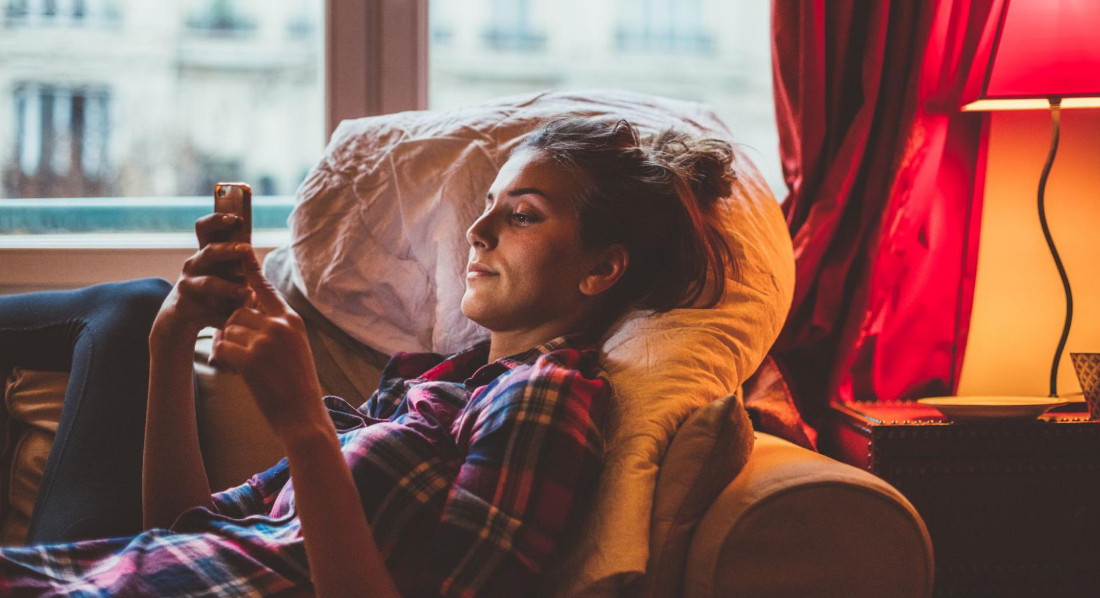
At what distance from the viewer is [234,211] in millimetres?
922

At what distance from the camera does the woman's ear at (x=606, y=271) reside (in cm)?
128

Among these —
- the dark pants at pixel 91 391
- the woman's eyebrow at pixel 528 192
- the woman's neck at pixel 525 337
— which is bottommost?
the dark pants at pixel 91 391

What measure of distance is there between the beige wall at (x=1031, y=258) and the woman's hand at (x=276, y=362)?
1673 millimetres

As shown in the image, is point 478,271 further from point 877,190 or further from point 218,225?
point 877,190

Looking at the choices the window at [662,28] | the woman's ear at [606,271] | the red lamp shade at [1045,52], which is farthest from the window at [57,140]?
the red lamp shade at [1045,52]

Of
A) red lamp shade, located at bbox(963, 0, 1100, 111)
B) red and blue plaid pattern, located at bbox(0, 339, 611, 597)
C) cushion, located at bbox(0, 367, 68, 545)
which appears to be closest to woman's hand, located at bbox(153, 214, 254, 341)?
red and blue plaid pattern, located at bbox(0, 339, 611, 597)

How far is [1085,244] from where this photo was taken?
205cm

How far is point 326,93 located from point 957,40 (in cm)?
147

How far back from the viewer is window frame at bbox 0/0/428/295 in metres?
2.20

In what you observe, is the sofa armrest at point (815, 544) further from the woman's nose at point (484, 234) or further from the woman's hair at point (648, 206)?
the woman's nose at point (484, 234)

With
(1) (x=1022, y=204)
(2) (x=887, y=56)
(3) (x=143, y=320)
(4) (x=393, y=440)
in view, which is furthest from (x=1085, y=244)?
(3) (x=143, y=320)

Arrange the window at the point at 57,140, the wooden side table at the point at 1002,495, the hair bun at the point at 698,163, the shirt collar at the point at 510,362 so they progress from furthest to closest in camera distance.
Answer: the window at the point at 57,140
the wooden side table at the point at 1002,495
the hair bun at the point at 698,163
the shirt collar at the point at 510,362

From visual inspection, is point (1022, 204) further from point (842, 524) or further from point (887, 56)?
point (842, 524)

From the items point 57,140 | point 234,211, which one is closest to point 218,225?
point 234,211
